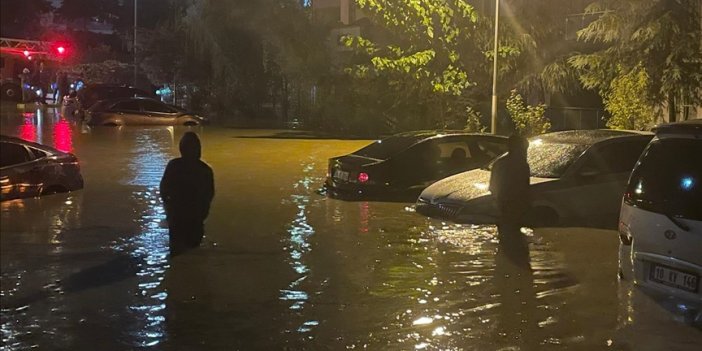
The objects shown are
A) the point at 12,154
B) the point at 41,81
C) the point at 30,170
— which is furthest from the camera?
the point at 41,81

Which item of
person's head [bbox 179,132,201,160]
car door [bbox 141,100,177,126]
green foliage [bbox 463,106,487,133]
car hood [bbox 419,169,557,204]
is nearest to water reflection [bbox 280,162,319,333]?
person's head [bbox 179,132,201,160]

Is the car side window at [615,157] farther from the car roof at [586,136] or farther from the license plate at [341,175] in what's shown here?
the license plate at [341,175]

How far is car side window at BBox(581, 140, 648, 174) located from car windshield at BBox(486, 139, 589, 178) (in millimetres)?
205

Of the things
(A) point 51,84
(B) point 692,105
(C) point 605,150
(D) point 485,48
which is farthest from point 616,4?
(A) point 51,84

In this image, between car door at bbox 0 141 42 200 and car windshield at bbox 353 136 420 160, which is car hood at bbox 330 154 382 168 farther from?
car door at bbox 0 141 42 200

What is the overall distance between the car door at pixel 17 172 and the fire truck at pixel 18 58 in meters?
30.1

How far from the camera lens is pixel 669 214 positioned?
20.1ft

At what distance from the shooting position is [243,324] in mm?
6590

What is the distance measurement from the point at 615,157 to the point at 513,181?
1.92 meters

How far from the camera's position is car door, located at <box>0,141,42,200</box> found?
12867 millimetres

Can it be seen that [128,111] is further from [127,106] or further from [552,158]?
[552,158]

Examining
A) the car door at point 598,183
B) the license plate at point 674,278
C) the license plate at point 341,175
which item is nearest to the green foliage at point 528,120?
the license plate at point 341,175

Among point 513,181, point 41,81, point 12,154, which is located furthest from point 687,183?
point 41,81

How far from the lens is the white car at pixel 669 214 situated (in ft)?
19.8
